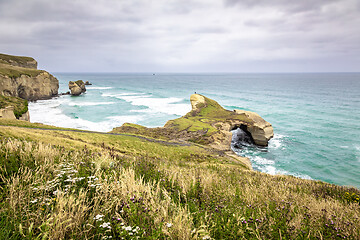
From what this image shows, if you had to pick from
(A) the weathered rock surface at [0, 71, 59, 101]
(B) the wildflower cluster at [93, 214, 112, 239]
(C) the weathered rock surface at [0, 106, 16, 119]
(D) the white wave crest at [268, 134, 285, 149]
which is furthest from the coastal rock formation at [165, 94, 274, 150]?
(A) the weathered rock surface at [0, 71, 59, 101]

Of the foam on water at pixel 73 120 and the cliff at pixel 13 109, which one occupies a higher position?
the cliff at pixel 13 109

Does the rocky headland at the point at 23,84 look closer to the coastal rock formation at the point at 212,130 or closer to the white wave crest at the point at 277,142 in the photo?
the coastal rock formation at the point at 212,130

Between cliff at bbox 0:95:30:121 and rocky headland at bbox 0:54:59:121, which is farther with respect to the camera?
rocky headland at bbox 0:54:59:121

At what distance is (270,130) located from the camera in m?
48.0

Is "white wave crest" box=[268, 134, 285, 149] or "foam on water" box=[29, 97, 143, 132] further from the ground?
"foam on water" box=[29, 97, 143, 132]

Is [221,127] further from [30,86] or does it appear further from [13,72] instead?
[30,86]

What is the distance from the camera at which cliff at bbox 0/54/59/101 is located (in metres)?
75.6

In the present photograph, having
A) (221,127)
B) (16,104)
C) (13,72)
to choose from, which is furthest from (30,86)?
(221,127)

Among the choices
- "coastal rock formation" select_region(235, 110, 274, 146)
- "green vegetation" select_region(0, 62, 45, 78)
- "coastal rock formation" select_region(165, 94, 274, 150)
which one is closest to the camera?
"coastal rock formation" select_region(165, 94, 274, 150)

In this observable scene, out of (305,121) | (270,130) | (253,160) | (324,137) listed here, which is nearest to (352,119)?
(305,121)

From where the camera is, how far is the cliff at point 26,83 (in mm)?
75562

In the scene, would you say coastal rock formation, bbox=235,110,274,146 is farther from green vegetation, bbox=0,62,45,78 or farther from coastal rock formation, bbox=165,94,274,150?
green vegetation, bbox=0,62,45,78

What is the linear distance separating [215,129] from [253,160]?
1102cm

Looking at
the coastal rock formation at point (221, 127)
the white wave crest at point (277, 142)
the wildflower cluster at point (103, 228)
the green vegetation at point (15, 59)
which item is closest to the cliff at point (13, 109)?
the coastal rock formation at point (221, 127)
